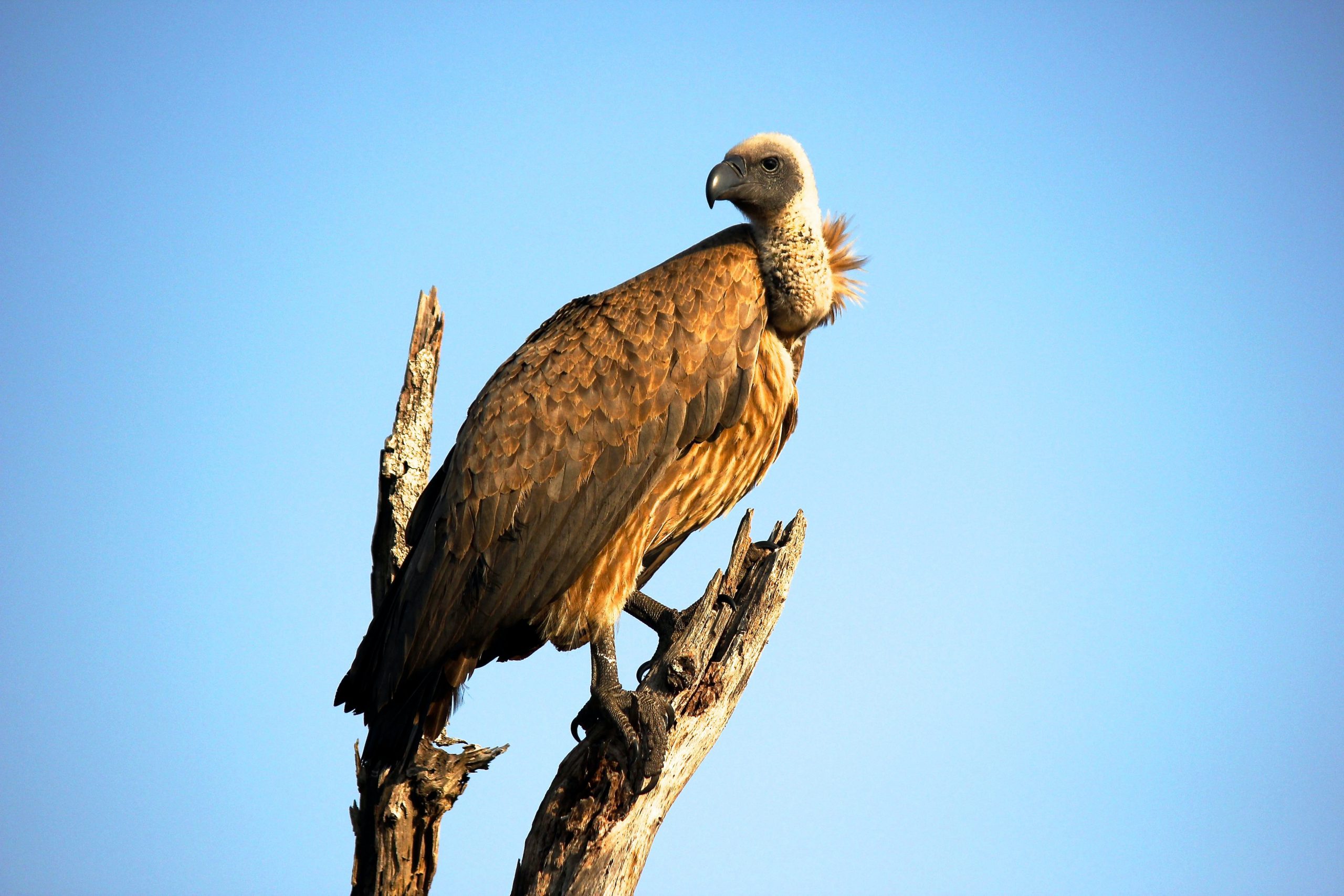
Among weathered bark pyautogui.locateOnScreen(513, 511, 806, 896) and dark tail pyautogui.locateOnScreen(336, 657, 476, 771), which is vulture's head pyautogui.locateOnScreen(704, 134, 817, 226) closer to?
weathered bark pyautogui.locateOnScreen(513, 511, 806, 896)

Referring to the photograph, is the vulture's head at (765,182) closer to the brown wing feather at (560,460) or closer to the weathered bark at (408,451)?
the brown wing feather at (560,460)

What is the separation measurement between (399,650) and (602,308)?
2.07 m

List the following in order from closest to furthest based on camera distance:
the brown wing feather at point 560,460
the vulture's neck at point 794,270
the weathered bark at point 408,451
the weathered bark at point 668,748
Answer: the weathered bark at point 668,748 → the brown wing feather at point 560,460 → the vulture's neck at point 794,270 → the weathered bark at point 408,451

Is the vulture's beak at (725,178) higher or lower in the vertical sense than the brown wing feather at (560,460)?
higher

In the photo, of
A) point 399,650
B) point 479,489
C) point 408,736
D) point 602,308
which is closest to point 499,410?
point 479,489

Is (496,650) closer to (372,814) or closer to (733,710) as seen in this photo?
(372,814)

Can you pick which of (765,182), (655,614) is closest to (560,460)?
(655,614)

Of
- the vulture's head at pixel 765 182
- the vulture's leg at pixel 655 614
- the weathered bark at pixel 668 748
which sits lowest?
the weathered bark at pixel 668 748

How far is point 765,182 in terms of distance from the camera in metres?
5.64

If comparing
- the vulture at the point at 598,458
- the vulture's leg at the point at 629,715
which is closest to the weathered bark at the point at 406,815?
the vulture at the point at 598,458

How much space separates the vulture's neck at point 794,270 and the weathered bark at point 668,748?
3.64 feet

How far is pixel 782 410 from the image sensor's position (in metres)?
5.71

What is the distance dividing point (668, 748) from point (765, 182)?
301cm

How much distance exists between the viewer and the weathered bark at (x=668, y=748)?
457cm
